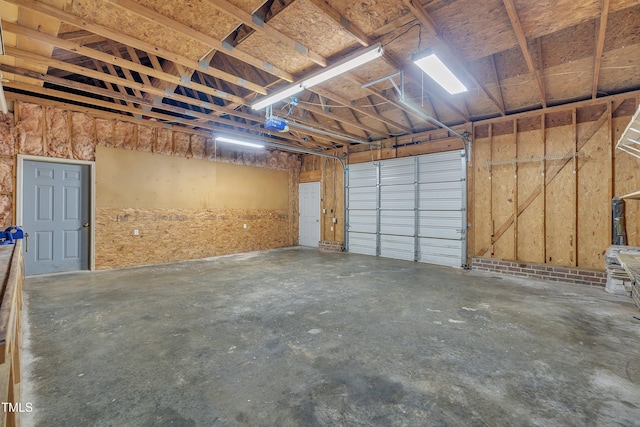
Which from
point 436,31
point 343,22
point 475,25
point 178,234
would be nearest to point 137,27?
point 343,22

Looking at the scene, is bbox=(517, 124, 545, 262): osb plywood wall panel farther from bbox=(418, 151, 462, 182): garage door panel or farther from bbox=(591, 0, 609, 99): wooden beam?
bbox=(418, 151, 462, 182): garage door panel

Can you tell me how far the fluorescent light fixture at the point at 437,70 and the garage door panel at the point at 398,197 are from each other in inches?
151

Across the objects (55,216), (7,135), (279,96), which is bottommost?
(55,216)

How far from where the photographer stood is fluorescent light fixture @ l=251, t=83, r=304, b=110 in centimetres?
438

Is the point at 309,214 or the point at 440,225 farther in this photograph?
the point at 309,214

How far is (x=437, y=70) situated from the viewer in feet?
11.5

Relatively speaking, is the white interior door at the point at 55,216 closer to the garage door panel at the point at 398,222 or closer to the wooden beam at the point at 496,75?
the garage door panel at the point at 398,222

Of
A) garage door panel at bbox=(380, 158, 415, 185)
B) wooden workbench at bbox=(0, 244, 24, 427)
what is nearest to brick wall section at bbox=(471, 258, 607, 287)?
garage door panel at bbox=(380, 158, 415, 185)

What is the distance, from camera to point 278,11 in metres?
2.93

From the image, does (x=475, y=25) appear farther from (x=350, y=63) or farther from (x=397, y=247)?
(x=397, y=247)

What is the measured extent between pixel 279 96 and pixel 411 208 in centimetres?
468

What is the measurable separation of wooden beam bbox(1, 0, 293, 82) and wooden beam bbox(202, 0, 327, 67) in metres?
0.56

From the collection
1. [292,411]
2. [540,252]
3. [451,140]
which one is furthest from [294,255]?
[292,411]

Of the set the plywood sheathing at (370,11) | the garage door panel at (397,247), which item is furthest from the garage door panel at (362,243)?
the plywood sheathing at (370,11)
